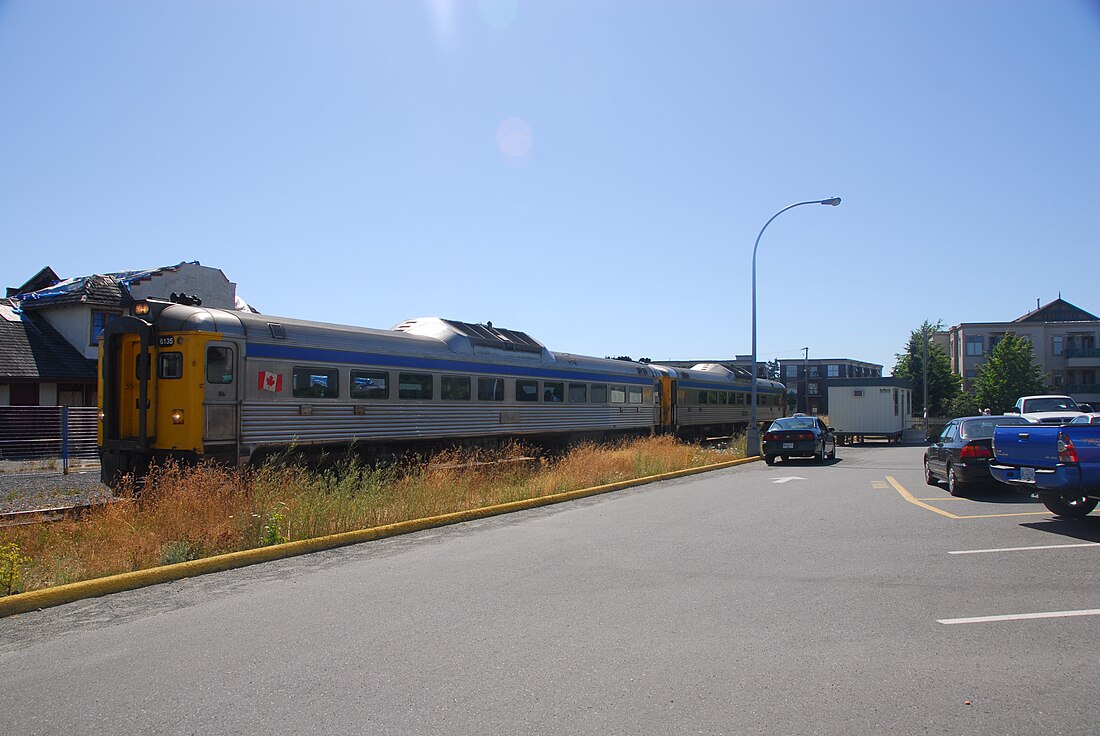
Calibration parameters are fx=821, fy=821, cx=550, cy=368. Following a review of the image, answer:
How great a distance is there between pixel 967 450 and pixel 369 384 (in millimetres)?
10740

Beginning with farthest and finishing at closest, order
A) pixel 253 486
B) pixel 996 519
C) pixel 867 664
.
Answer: pixel 996 519
pixel 253 486
pixel 867 664

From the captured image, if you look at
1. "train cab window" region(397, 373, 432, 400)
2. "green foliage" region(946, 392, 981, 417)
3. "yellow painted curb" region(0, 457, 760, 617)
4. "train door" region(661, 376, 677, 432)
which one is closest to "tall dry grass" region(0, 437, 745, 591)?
"yellow painted curb" region(0, 457, 760, 617)

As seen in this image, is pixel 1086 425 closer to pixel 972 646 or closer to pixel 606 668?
pixel 972 646

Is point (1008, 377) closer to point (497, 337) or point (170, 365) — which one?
point (497, 337)

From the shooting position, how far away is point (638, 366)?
91.9ft

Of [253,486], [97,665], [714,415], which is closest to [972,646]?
[97,665]

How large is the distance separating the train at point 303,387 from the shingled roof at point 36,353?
16381 millimetres

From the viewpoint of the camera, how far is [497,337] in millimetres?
20250

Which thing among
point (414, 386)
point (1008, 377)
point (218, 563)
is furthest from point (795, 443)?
point (1008, 377)

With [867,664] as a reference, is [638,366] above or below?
above

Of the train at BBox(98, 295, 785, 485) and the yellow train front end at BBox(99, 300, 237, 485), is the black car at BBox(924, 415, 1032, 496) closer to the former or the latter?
the train at BBox(98, 295, 785, 485)

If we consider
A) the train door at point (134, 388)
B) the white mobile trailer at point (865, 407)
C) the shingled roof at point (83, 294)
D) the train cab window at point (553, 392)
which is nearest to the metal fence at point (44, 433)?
the shingled roof at point (83, 294)

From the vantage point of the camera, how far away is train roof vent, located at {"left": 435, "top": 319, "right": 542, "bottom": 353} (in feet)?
62.4

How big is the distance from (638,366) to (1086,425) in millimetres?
18747
